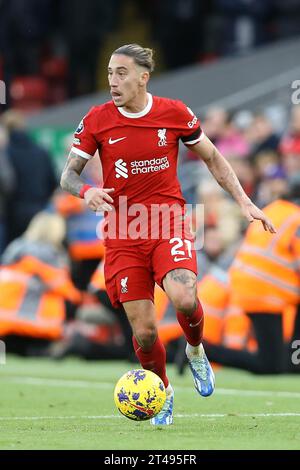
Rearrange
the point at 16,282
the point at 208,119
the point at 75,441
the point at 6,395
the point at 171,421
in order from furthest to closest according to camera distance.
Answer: the point at 208,119
the point at 16,282
the point at 6,395
the point at 171,421
the point at 75,441

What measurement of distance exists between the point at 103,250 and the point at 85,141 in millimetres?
7780

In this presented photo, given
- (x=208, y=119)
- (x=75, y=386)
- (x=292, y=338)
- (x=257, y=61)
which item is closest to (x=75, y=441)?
(x=75, y=386)

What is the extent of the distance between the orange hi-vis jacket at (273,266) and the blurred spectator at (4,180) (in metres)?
6.47

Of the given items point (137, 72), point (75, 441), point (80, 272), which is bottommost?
point (80, 272)

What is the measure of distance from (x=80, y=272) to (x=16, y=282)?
39.5 inches

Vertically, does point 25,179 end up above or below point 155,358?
below

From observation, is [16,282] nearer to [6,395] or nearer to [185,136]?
[6,395]

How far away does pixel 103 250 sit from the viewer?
17.1 meters

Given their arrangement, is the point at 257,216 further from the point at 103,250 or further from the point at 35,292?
the point at 103,250

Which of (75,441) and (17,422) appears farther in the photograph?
(17,422)

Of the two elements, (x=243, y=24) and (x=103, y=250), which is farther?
(x=243, y=24)

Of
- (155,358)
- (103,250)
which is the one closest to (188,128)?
(155,358)

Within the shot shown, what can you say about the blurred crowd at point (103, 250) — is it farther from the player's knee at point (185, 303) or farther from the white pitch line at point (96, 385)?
the player's knee at point (185, 303)

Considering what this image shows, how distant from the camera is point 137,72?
939 cm
